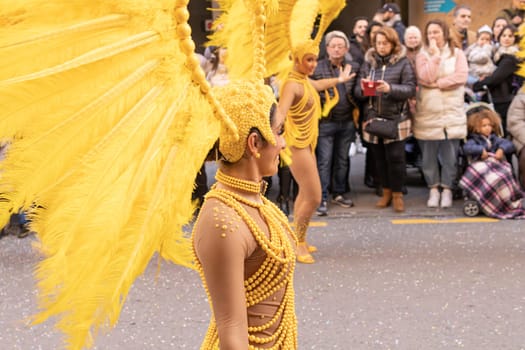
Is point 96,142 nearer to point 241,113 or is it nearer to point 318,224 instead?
point 241,113

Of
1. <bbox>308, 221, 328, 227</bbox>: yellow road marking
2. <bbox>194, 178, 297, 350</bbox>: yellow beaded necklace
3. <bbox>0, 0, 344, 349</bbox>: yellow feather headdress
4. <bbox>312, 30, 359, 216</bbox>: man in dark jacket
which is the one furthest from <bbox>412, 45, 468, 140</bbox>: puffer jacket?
<bbox>0, 0, 344, 349</bbox>: yellow feather headdress

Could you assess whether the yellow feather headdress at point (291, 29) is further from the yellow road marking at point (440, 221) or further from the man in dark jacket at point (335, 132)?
the yellow road marking at point (440, 221)

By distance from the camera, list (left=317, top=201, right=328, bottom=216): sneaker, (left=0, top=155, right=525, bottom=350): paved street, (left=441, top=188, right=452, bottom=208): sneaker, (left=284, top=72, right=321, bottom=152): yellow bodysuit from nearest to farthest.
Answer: (left=0, top=155, right=525, bottom=350): paved street → (left=284, top=72, right=321, bottom=152): yellow bodysuit → (left=317, top=201, right=328, bottom=216): sneaker → (left=441, top=188, right=452, bottom=208): sneaker

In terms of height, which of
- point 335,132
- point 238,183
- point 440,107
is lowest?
point 335,132

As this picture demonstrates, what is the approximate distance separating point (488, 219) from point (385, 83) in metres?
1.60

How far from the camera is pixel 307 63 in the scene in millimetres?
4855

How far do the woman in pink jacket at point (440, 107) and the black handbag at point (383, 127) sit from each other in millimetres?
446

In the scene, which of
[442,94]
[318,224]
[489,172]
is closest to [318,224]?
[318,224]

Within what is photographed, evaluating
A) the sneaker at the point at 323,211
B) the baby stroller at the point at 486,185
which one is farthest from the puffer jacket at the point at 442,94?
the sneaker at the point at 323,211

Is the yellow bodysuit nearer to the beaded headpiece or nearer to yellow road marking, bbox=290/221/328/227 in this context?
yellow road marking, bbox=290/221/328/227

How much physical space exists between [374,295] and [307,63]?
5.41ft

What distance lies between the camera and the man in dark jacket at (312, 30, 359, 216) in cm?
673

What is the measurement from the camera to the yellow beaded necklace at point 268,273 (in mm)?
1920

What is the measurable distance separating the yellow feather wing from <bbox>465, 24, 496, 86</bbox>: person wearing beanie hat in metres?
6.59
